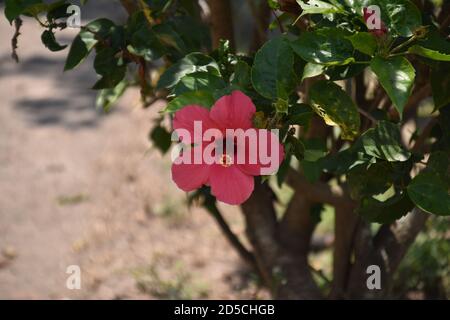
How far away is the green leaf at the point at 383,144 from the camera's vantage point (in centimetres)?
152

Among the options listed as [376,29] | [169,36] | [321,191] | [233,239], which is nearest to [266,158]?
[376,29]

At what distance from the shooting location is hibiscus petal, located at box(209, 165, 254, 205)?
1.37 meters

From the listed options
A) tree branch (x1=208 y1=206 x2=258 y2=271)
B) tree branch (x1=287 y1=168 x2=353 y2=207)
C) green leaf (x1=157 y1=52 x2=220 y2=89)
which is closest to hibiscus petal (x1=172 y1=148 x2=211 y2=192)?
green leaf (x1=157 y1=52 x2=220 y2=89)

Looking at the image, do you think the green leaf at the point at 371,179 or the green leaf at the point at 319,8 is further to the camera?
the green leaf at the point at 371,179

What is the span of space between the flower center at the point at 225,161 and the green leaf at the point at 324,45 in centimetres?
22

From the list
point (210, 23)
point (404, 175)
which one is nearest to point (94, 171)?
point (210, 23)

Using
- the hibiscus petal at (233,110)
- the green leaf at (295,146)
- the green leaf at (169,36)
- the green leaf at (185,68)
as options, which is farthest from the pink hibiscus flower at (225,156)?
the green leaf at (169,36)

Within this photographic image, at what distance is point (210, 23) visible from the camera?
2154 mm

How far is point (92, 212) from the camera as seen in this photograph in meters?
3.80

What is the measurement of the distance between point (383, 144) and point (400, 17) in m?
0.28

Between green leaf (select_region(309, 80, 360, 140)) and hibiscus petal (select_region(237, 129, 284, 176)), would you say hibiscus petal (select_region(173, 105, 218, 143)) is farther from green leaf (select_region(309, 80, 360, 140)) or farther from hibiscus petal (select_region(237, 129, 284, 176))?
green leaf (select_region(309, 80, 360, 140))

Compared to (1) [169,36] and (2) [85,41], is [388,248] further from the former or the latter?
(2) [85,41]

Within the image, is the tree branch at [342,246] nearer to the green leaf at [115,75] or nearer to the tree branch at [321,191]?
the tree branch at [321,191]

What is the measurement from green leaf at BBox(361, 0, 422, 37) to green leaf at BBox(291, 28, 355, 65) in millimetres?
79
